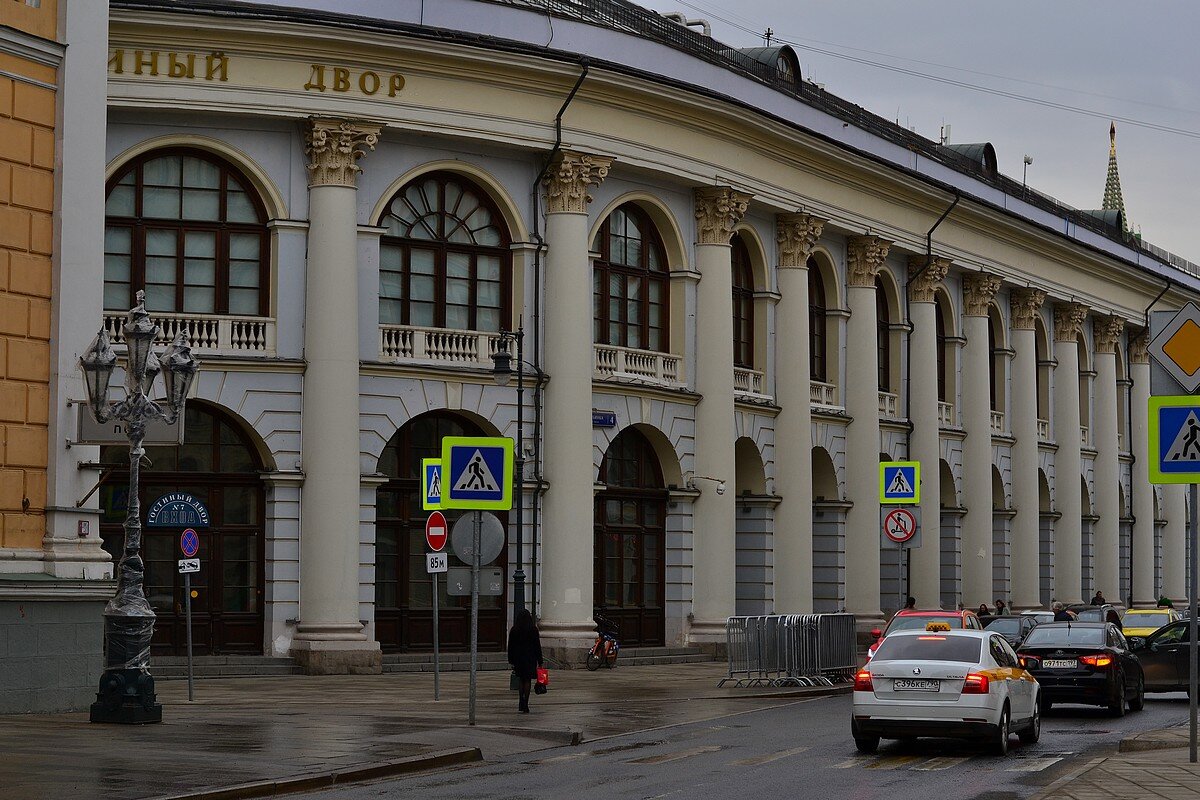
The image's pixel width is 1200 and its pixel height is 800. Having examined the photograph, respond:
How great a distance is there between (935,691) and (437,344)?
20.1 metres

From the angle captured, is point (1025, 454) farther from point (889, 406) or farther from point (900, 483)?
point (900, 483)

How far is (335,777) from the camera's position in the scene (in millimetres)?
18250

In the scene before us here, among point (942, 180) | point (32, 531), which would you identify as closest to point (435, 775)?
point (32, 531)

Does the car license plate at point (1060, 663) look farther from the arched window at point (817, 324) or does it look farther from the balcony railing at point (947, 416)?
the balcony railing at point (947, 416)

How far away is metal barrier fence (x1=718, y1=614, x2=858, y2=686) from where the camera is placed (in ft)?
113

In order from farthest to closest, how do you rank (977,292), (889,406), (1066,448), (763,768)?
1. (1066,448)
2. (977,292)
3. (889,406)
4. (763,768)

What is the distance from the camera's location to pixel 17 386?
83.2 ft

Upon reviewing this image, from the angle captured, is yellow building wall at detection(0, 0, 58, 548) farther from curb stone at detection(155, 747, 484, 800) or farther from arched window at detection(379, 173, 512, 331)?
arched window at detection(379, 173, 512, 331)

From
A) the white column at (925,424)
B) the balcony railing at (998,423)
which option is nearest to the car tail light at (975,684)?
the white column at (925,424)

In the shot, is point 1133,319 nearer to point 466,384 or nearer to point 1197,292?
point 1197,292

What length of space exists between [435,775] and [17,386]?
9.45 meters

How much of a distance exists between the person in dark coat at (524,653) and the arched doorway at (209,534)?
38.7 ft

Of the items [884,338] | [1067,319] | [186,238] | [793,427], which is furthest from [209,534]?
[1067,319]

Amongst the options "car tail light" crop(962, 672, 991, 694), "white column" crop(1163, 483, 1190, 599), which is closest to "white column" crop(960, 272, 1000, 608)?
"white column" crop(1163, 483, 1190, 599)
